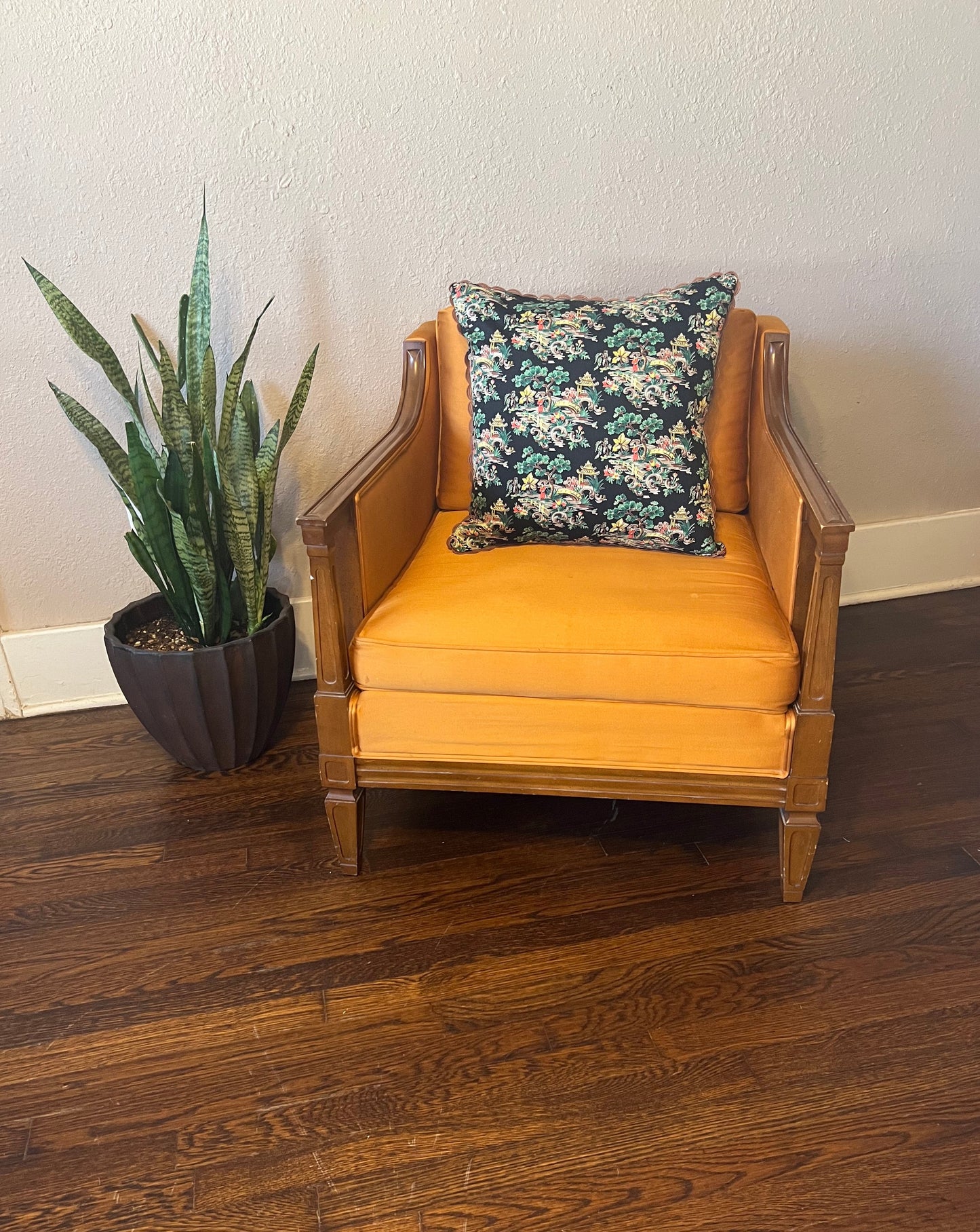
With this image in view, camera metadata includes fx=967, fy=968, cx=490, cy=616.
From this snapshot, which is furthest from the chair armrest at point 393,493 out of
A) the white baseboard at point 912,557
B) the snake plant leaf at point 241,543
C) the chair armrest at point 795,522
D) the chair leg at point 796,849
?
the white baseboard at point 912,557

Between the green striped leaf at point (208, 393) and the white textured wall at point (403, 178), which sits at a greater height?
the white textured wall at point (403, 178)

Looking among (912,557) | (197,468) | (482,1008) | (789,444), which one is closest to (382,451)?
(197,468)

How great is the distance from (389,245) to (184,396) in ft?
1.69

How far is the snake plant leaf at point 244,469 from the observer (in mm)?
1737

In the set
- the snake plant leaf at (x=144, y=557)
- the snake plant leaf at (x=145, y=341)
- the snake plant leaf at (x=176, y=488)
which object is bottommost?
the snake plant leaf at (x=144, y=557)

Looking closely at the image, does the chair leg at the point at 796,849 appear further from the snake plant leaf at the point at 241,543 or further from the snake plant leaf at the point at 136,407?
the snake plant leaf at the point at 136,407

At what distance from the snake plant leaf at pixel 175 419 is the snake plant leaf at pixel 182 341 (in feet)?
0.09

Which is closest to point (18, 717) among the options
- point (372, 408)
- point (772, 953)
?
point (372, 408)

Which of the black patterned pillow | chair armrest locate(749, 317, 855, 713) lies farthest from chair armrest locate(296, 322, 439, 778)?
chair armrest locate(749, 317, 855, 713)

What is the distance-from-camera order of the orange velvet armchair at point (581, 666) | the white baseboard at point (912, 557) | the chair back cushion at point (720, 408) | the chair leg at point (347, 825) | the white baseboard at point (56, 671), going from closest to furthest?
the orange velvet armchair at point (581, 666) → the chair leg at point (347, 825) → the chair back cushion at point (720, 408) → the white baseboard at point (56, 671) → the white baseboard at point (912, 557)

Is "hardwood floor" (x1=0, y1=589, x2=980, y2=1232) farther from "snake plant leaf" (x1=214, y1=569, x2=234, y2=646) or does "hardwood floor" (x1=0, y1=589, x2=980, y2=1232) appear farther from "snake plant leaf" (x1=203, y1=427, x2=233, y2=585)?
"snake plant leaf" (x1=203, y1=427, x2=233, y2=585)

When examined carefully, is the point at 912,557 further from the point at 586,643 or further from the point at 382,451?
the point at 382,451

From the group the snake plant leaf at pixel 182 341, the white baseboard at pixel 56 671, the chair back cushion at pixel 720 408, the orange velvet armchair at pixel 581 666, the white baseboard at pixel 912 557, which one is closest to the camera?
the orange velvet armchair at pixel 581 666

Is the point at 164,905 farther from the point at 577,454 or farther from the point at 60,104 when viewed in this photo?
the point at 60,104
